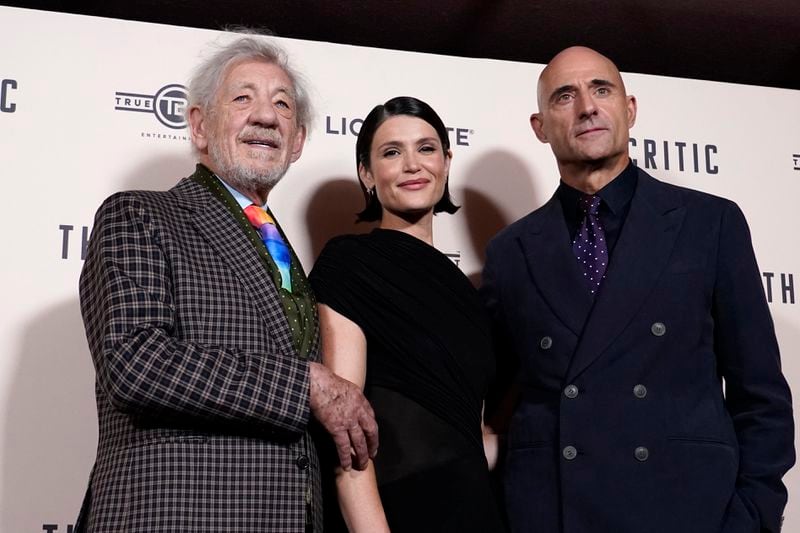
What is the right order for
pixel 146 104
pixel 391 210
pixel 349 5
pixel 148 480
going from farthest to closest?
pixel 349 5 → pixel 146 104 → pixel 391 210 → pixel 148 480

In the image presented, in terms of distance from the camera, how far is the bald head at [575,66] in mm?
2354

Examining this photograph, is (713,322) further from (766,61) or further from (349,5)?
(766,61)

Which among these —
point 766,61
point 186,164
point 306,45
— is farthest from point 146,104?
point 766,61

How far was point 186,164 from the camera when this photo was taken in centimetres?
274

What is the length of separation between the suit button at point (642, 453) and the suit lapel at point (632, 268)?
18 centimetres

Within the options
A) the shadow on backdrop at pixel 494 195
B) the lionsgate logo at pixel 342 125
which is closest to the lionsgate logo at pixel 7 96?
the lionsgate logo at pixel 342 125

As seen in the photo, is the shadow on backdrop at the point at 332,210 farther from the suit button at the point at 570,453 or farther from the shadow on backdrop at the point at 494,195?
the suit button at the point at 570,453

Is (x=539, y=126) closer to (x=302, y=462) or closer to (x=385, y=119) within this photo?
(x=385, y=119)

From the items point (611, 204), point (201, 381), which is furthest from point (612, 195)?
point (201, 381)

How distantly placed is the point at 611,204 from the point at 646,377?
400mm

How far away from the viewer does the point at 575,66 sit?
2.36 metres

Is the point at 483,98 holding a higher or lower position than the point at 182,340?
higher

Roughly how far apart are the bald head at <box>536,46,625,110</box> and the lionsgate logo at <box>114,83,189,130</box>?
0.96 meters

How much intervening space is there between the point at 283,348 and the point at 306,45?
1.32 m
